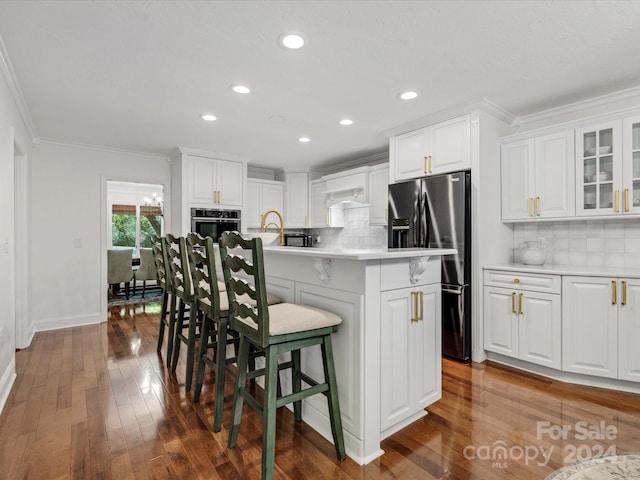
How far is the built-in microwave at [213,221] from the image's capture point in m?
4.66

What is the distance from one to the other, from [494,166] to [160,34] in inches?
116

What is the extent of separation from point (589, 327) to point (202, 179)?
14.8 feet

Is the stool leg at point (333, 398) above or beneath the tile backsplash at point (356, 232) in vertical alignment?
beneath

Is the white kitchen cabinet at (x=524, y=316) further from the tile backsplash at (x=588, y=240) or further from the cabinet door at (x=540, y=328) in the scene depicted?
the tile backsplash at (x=588, y=240)

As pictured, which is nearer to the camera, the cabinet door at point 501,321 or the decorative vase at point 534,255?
the cabinet door at point 501,321

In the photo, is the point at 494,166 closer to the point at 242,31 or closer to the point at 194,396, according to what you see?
the point at 242,31

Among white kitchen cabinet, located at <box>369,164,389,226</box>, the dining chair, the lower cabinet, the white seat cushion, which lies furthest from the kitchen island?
the dining chair

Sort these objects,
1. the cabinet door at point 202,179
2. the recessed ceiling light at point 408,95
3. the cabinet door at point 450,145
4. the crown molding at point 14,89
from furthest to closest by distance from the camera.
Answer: the cabinet door at point 202,179 → the cabinet door at point 450,145 → the recessed ceiling light at point 408,95 → the crown molding at point 14,89

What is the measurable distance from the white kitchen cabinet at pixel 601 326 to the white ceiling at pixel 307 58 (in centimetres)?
161

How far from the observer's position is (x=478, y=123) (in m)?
3.07

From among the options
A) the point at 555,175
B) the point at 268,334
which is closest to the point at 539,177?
the point at 555,175

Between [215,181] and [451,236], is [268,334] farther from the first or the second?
[215,181]

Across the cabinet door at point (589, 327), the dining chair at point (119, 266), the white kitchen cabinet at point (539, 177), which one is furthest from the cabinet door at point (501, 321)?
the dining chair at point (119, 266)

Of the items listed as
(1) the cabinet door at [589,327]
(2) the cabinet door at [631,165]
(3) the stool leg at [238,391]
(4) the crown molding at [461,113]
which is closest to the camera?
(3) the stool leg at [238,391]
